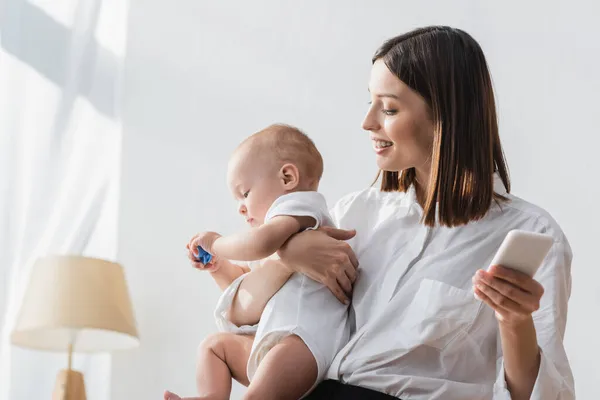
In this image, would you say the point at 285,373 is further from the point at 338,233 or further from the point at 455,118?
the point at 455,118

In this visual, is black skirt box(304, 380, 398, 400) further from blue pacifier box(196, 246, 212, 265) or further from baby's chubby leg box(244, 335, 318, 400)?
blue pacifier box(196, 246, 212, 265)

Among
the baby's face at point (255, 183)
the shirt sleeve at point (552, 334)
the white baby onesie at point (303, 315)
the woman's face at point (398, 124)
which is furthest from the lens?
the baby's face at point (255, 183)

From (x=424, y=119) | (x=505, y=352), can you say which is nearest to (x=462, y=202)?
Answer: (x=424, y=119)

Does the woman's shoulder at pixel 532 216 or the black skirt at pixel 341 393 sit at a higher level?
the woman's shoulder at pixel 532 216

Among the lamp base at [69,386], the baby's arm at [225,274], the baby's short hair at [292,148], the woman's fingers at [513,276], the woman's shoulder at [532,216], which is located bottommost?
the lamp base at [69,386]

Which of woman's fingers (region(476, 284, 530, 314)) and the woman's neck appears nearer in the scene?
woman's fingers (region(476, 284, 530, 314))

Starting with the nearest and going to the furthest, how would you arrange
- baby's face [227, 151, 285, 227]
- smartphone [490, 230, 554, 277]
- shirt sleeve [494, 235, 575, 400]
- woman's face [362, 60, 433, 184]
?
smartphone [490, 230, 554, 277], shirt sleeve [494, 235, 575, 400], woman's face [362, 60, 433, 184], baby's face [227, 151, 285, 227]

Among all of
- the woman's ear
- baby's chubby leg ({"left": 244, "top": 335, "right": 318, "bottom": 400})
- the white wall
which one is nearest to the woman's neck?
the woman's ear

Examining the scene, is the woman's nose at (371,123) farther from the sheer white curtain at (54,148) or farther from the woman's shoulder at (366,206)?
the sheer white curtain at (54,148)

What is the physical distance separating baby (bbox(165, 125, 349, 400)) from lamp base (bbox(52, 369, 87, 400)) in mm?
702

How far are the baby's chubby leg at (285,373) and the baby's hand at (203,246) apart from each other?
0.34m

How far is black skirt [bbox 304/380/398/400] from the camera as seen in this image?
1474 millimetres

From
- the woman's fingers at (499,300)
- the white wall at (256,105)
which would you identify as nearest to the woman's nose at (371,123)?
the woman's fingers at (499,300)

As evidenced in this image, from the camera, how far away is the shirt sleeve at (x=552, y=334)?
56.8 inches
